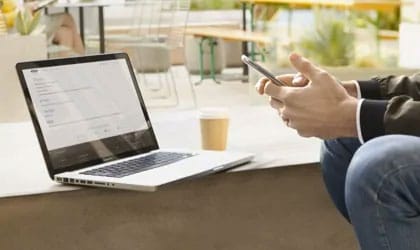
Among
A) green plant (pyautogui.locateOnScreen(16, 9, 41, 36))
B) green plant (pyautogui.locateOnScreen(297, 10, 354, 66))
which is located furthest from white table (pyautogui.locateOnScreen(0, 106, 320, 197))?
green plant (pyautogui.locateOnScreen(297, 10, 354, 66))

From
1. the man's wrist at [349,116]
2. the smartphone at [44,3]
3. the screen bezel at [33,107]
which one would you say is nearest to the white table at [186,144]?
the screen bezel at [33,107]

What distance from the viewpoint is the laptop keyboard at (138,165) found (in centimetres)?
142

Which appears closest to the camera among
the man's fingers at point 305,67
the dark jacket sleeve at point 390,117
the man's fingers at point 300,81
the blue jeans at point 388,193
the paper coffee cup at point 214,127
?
the blue jeans at point 388,193

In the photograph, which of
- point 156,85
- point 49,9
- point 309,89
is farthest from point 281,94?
point 156,85

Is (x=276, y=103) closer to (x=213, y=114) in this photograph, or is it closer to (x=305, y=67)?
(x=305, y=67)

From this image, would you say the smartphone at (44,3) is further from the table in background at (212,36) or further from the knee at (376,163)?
the knee at (376,163)

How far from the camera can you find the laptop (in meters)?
1.42

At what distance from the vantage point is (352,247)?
1684 mm

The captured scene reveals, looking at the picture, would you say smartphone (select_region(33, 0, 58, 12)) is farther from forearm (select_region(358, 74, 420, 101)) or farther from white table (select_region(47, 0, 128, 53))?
forearm (select_region(358, 74, 420, 101))

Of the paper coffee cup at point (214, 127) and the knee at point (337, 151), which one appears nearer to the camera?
the knee at point (337, 151)

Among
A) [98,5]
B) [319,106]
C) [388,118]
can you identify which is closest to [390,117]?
[388,118]

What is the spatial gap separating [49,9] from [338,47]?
254cm

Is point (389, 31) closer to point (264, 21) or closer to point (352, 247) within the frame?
point (264, 21)

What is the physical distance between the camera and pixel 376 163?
1100 mm
